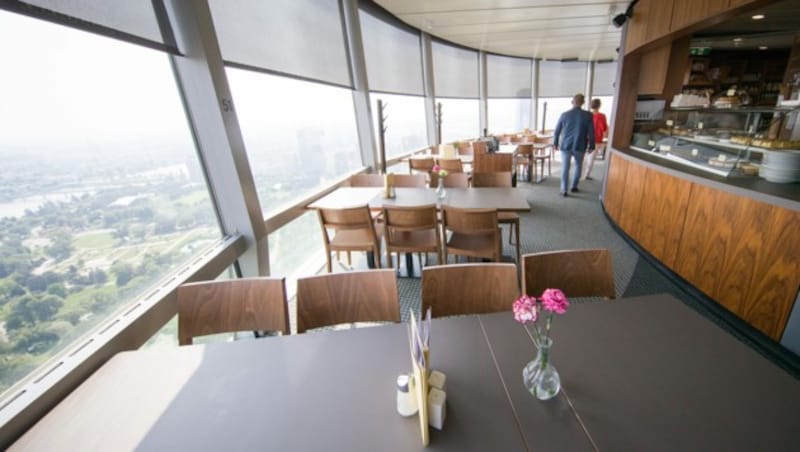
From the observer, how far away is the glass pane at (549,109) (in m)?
9.28

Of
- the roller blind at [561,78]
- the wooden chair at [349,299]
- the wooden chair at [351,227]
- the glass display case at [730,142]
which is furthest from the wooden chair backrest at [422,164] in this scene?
the roller blind at [561,78]

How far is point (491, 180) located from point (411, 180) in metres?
0.83

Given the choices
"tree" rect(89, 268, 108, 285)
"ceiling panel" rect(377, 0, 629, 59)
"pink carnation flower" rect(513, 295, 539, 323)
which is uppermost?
"ceiling panel" rect(377, 0, 629, 59)

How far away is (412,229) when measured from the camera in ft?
7.77

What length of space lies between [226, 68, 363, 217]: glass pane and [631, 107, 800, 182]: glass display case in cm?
341

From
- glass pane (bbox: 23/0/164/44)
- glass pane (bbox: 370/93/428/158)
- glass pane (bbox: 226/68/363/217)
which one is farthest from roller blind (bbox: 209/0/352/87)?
glass pane (bbox: 370/93/428/158)

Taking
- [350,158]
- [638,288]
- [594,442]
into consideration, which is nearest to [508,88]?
[350,158]

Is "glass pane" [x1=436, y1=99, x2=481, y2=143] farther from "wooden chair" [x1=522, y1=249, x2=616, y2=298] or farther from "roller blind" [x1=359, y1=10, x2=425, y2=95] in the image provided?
"wooden chair" [x1=522, y1=249, x2=616, y2=298]

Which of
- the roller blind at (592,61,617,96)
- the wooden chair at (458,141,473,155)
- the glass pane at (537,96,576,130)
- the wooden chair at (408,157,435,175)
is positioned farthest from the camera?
the roller blind at (592,61,617,96)

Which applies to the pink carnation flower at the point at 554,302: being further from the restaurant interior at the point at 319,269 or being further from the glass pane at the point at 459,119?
the glass pane at the point at 459,119

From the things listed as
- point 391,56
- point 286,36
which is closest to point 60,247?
point 286,36

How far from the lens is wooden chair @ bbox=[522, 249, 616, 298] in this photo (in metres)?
1.37

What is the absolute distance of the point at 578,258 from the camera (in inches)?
54.7

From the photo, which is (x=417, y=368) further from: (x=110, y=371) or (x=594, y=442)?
(x=110, y=371)
